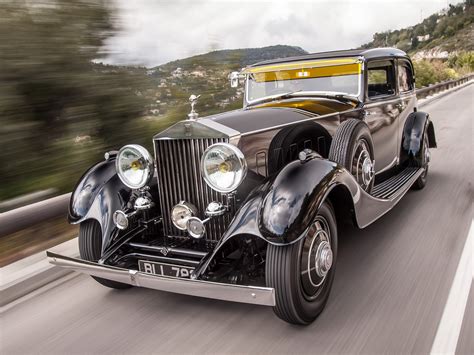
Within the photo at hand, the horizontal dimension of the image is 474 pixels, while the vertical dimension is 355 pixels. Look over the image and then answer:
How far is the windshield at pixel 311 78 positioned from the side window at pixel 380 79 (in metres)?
0.21

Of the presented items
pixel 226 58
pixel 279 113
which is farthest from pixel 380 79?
pixel 226 58

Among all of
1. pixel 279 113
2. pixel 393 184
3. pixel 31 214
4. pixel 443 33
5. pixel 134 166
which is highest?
pixel 443 33

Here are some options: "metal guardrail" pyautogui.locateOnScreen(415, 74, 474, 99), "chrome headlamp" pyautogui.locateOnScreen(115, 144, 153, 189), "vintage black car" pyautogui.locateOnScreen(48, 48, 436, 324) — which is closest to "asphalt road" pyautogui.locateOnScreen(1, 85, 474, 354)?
"vintage black car" pyautogui.locateOnScreen(48, 48, 436, 324)

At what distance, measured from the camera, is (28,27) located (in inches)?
158

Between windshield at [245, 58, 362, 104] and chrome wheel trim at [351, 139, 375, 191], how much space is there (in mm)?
755

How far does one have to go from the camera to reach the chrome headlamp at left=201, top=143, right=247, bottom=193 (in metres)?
2.74

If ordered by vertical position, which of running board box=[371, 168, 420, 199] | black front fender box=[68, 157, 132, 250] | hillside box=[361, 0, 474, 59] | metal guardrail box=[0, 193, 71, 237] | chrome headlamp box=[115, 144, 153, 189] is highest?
hillside box=[361, 0, 474, 59]

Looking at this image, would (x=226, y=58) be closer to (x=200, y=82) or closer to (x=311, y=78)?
(x=200, y=82)

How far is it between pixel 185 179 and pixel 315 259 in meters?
1.04

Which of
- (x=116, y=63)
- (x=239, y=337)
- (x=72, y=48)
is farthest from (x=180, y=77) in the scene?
(x=239, y=337)

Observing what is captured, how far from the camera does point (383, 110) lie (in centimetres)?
467

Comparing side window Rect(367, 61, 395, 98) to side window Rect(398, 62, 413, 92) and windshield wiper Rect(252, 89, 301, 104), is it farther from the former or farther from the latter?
windshield wiper Rect(252, 89, 301, 104)

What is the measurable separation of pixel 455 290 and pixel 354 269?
2.33 ft

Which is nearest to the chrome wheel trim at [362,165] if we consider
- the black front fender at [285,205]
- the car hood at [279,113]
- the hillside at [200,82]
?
the car hood at [279,113]
